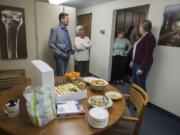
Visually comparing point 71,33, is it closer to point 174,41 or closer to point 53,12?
point 53,12

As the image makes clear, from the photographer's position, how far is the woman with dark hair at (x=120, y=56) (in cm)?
371

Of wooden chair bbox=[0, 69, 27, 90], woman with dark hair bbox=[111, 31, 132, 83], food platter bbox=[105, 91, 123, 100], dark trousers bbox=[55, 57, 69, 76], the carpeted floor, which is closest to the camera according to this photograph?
food platter bbox=[105, 91, 123, 100]

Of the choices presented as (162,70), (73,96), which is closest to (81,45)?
(162,70)

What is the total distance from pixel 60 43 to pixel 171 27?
1960mm

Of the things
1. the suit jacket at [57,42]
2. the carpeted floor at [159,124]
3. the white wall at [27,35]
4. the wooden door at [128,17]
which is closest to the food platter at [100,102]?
the carpeted floor at [159,124]

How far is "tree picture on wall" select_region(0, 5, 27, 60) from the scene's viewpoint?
2.36 m

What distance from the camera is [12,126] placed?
94 centimetres

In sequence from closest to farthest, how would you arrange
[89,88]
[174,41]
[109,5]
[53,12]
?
[89,88] → [174,41] → [53,12] → [109,5]

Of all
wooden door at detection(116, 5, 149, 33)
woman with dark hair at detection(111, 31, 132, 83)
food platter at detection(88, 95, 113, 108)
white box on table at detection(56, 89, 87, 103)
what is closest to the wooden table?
food platter at detection(88, 95, 113, 108)

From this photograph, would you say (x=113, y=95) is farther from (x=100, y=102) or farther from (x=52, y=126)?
(x=52, y=126)

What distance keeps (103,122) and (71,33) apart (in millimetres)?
2539

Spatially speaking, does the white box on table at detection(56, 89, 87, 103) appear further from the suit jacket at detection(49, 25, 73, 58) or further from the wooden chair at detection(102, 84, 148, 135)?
the suit jacket at detection(49, 25, 73, 58)

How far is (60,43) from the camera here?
2682mm

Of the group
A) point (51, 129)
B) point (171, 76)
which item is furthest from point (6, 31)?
point (171, 76)
